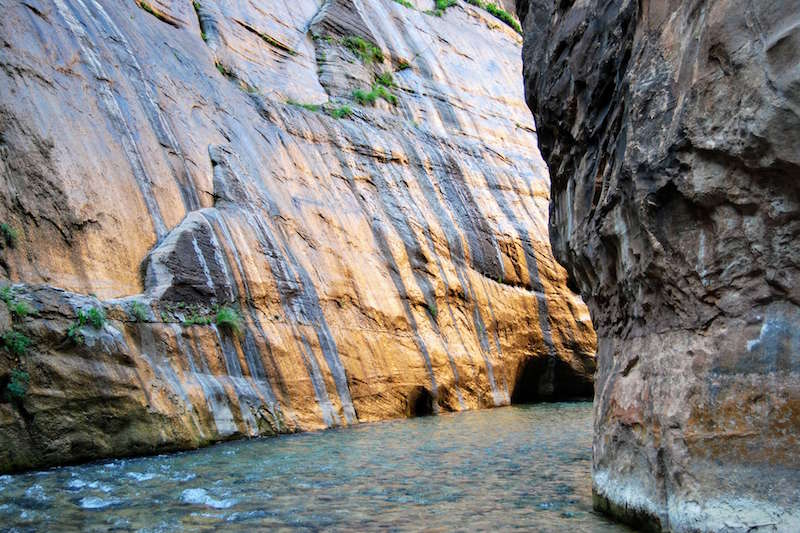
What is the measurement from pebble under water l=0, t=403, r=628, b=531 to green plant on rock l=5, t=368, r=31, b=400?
87 centimetres

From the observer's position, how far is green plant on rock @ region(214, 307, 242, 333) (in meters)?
10.7

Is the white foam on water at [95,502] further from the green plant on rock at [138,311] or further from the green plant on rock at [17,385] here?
the green plant on rock at [138,311]

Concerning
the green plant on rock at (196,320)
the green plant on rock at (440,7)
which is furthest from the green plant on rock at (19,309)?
the green plant on rock at (440,7)

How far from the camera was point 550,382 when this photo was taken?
18219mm

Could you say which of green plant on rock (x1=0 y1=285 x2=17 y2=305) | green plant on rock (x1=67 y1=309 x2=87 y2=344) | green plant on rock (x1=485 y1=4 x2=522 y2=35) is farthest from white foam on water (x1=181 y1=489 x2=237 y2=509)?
green plant on rock (x1=485 y1=4 x2=522 y2=35)

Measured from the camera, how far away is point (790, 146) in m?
3.43

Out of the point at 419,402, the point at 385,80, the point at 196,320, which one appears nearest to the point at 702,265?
the point at 196,320

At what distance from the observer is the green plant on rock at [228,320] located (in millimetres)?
10727

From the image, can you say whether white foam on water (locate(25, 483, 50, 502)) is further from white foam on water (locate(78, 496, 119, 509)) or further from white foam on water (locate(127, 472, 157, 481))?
white foam on water (locate(127, 472, 157, 481))

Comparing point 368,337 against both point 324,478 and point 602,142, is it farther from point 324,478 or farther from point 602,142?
point 602,142

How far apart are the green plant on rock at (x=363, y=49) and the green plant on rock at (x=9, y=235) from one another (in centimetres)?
1395

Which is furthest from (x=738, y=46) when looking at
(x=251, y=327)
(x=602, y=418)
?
(x=251, y=327)

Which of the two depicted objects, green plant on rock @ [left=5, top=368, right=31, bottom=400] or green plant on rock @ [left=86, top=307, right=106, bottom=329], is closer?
green plant on rock @ [left=5, top=368, right=31, bottom=400]

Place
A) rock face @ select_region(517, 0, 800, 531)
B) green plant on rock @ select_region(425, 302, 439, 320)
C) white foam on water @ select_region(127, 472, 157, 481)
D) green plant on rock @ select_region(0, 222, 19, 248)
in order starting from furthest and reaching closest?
green plant on rock @ select_region(425, 302, 439, 320), green plant on rock @ select_region(0, 222, 19, 248), white foam on water @ select_region(127, 472, 157, 481), rock face @ select_region(517, 0, 800, 531)
